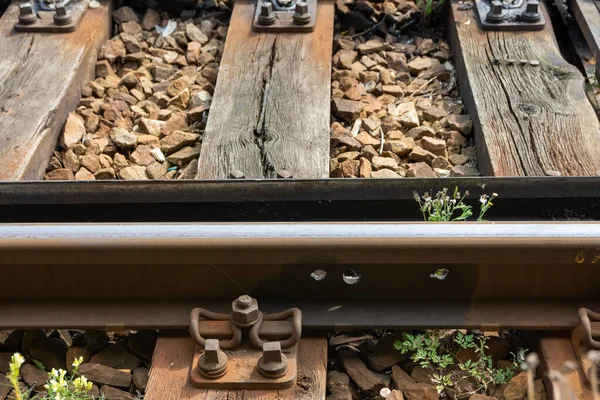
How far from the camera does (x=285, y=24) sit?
14.8ft

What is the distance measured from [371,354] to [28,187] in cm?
127

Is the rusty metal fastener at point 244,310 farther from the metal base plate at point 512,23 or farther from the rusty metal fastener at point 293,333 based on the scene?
the metal base plate at point 512,23

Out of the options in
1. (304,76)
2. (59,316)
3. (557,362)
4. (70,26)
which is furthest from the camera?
(70,26)

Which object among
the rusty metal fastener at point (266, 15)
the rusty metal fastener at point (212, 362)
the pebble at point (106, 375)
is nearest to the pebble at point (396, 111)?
the rusty metal fastener at point (266, 15)

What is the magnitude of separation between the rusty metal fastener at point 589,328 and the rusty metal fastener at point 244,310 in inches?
36.1

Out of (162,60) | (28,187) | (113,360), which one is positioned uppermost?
(28,187)

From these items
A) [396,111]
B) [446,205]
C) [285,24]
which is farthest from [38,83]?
[446,205]

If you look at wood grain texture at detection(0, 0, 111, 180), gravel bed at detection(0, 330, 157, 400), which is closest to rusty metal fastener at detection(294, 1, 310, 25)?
wood grain texture at detection(0, 0, 111, 180)

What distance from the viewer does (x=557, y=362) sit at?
2.63 m

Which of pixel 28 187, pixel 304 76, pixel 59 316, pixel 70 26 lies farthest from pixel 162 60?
pixel 59 316

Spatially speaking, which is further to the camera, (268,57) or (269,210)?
(268,57)

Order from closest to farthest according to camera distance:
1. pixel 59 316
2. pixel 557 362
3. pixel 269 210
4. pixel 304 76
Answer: pixel 557 362 → pixel 59 316 → pixel 269 210 → pixel 304 76

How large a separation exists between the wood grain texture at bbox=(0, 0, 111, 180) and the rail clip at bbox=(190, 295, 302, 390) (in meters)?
Answer: 1.23

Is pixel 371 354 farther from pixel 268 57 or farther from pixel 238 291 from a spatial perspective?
pixel 268 57
